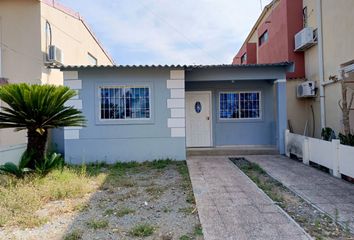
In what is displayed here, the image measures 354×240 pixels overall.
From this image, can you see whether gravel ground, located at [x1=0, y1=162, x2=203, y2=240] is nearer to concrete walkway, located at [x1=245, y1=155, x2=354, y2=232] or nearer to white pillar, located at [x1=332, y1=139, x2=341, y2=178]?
concrete walkway, located at [x1=245, y1=155, x2=354, y2=232]

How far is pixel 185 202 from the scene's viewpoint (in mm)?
6168

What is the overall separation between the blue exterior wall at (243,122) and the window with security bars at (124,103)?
274 cm

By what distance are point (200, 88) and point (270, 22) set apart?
7.18m

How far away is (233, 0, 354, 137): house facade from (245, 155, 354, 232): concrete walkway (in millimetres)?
3097

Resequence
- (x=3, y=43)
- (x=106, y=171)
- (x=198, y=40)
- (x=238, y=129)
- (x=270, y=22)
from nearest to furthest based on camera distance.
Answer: (x=106, y=171) < (x=3, y=43) < (x=238, y=129) < (x=270, y=22) < (x=198, y=40)

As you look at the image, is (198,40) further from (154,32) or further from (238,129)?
(238,129)

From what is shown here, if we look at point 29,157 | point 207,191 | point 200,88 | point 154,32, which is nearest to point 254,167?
point 207,191

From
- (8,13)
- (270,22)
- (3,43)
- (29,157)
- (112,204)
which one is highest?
(270,22)

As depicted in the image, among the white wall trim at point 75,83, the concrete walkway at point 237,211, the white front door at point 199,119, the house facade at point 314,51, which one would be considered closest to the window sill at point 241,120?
the white front door at point 199,119

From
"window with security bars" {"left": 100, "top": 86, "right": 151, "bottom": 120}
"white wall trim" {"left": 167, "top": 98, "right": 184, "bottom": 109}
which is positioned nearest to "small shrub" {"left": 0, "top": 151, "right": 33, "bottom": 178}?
"window with security bars" {"left": 100, "top": 86, "right": 151, "bottom": 120}

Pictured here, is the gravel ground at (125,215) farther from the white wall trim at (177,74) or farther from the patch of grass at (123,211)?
A: the white wall trim at (177,74)

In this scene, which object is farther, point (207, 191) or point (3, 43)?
point (3, 43)

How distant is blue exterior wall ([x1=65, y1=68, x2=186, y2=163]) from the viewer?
10984 mm

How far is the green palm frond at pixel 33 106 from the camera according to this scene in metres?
7.30
